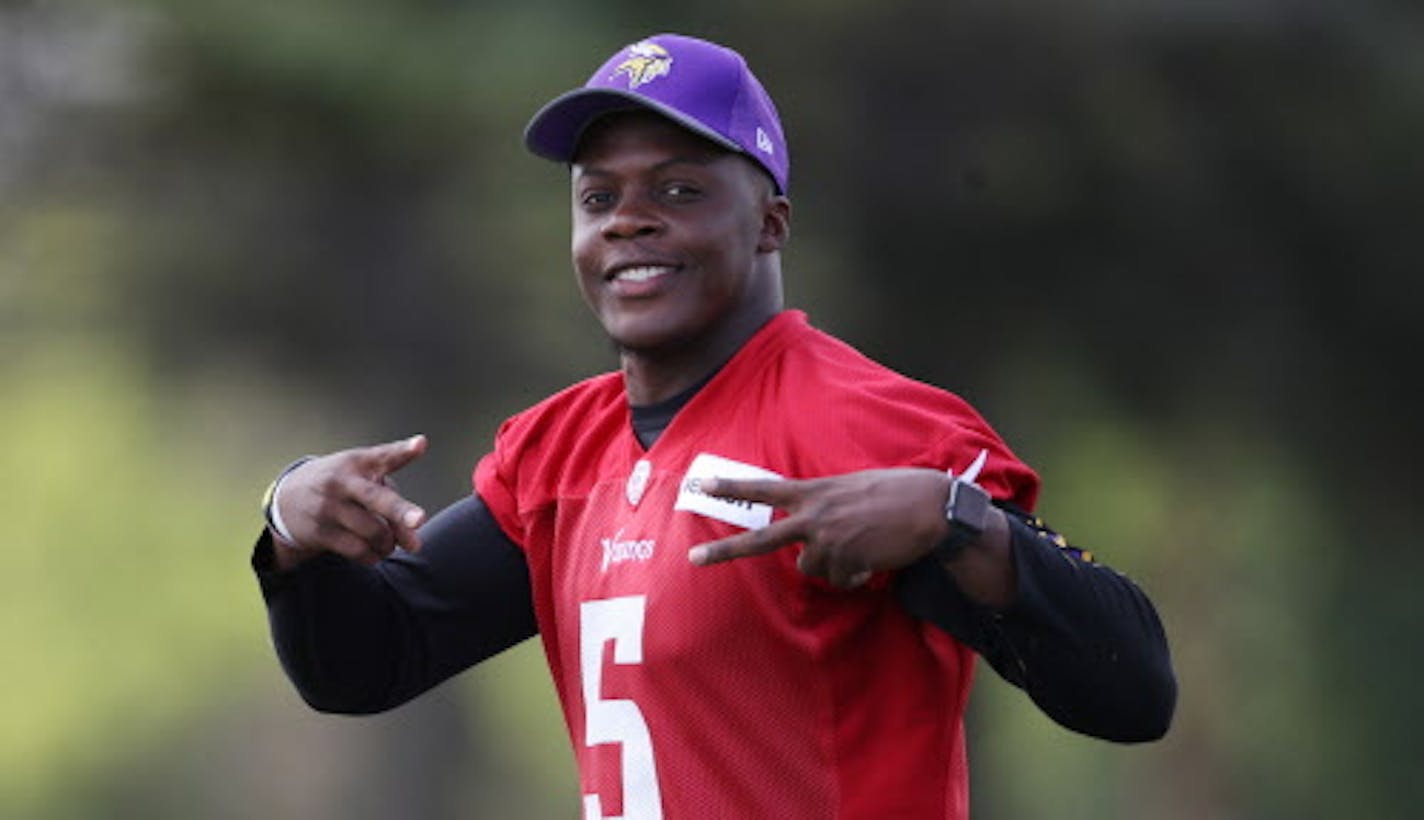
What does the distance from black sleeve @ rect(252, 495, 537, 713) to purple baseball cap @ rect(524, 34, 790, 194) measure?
0.56 meters

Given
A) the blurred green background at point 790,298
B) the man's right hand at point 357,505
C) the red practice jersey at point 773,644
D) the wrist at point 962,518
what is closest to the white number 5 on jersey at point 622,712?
the red practice jersey at point 773,644

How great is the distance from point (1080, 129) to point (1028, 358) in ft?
2.33

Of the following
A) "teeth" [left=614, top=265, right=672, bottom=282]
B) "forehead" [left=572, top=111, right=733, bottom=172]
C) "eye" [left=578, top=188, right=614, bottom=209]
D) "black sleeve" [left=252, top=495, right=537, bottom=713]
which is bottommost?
"black sleeve" [left=252, top=495, right=537, bottom=713]

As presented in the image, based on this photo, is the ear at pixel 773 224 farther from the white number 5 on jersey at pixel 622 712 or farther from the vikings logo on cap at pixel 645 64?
the white number 5 on jersey at pixel 622 712

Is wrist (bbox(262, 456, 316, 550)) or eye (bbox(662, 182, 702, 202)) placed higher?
eye (bbox(662, 182, 702, 202))

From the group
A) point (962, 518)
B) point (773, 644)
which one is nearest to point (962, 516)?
point (962, 518)

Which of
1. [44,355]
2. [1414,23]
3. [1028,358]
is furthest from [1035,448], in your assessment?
[44,355]

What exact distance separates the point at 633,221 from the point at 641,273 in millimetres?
68

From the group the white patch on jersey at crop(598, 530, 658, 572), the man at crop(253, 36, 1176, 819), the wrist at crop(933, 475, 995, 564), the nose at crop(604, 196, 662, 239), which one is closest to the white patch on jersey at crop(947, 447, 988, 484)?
the man at crop(253, 36, 1176, 819)

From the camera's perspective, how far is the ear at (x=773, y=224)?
3496 millimetres

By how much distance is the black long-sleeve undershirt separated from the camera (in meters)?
2.99

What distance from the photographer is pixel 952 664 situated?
3.20m

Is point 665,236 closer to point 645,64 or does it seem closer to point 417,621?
point 645,64

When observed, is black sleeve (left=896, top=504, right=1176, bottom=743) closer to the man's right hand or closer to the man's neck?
the man's neck
